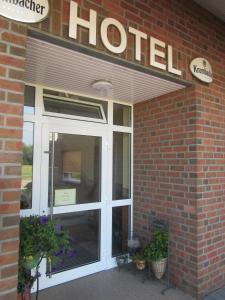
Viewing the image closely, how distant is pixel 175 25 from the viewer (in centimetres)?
286

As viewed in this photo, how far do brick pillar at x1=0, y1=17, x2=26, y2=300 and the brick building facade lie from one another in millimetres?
465

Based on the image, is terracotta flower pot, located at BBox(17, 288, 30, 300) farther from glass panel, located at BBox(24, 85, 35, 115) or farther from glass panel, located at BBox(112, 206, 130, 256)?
glass panel, located at BBox(24, 85, 35, 115)

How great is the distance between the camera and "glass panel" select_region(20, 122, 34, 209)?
2.91 m

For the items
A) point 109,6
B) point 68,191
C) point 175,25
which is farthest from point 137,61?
point 68,191

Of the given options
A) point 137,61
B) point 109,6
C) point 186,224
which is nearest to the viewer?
point 109,6

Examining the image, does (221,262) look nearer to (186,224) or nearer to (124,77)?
(186,224)

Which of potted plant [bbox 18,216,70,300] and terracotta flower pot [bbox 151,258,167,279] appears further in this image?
terracotta flower pot [bbox 151,258,167,279]

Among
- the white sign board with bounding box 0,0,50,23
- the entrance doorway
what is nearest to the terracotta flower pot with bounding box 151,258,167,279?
the entrance doorway

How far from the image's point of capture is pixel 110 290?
301 cm

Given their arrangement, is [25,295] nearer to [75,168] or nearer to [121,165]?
[75,168]

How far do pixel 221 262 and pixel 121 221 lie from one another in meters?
1.48

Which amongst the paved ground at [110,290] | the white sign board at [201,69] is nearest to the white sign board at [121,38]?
the white sign board at [201,69]

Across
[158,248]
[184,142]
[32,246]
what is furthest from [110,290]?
[184,142]

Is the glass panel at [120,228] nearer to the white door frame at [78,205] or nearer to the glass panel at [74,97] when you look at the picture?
the white door frame at [78,205]
